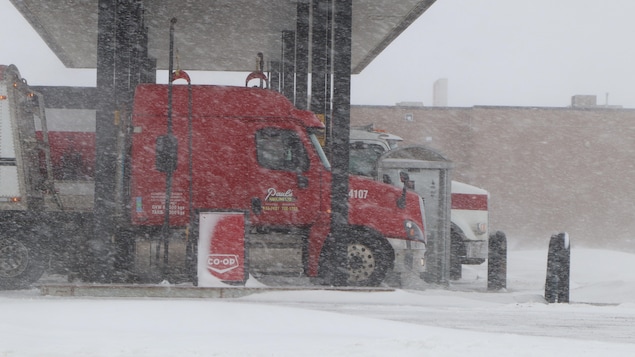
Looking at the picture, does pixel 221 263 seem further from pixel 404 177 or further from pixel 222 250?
pixel 404 177

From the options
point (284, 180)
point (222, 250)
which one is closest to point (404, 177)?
point (284, 180)

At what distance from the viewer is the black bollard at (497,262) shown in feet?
52.5

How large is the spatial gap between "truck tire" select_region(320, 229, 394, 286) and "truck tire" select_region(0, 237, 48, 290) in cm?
447

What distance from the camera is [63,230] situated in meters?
13.9

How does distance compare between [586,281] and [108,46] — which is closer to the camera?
[108,46]

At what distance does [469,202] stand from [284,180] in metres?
5.74

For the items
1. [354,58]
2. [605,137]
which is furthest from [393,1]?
[605,137]

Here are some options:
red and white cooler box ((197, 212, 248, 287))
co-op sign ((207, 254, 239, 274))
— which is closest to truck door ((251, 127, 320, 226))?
red and white cooler box ((197, 212, 248, 287))

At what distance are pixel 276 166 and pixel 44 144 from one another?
3.91m

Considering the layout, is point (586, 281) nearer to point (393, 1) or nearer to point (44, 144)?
point (393, 1)

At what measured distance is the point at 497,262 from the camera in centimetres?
1608

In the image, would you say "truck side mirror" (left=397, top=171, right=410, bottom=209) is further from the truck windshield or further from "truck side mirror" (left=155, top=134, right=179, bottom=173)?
"truck side mirror" (left=155, top=134, right=179, bottom=173)

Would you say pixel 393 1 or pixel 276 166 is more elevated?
pixel 393 1

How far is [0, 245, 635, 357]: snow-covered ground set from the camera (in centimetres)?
767
